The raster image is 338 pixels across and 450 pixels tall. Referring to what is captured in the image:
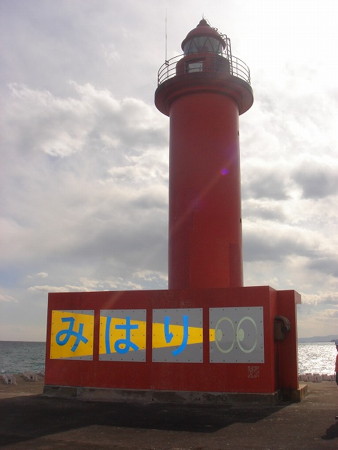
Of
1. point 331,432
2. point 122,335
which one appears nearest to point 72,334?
point 122,335

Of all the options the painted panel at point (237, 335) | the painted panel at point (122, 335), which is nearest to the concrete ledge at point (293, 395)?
the painted panel at point (237, 335)

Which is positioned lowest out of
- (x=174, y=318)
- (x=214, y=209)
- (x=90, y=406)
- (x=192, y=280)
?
(x=90, y=406)

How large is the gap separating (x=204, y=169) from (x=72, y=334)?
8329mm

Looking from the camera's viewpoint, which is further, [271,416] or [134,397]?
[134,397]

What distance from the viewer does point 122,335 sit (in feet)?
55.0

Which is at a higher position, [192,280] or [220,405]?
[192,280]

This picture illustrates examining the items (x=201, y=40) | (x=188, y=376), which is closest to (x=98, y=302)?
(x=188, y=376)

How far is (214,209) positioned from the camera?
18562mm

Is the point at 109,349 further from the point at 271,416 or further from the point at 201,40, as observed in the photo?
the point at 201,40

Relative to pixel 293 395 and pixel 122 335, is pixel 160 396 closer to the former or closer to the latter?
pixel 122 335

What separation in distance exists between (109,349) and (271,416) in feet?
21.2

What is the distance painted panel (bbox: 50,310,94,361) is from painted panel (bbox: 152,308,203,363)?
2.61 meters

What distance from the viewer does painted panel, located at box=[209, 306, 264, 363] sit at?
49.7 ft

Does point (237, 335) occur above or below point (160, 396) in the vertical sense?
above
